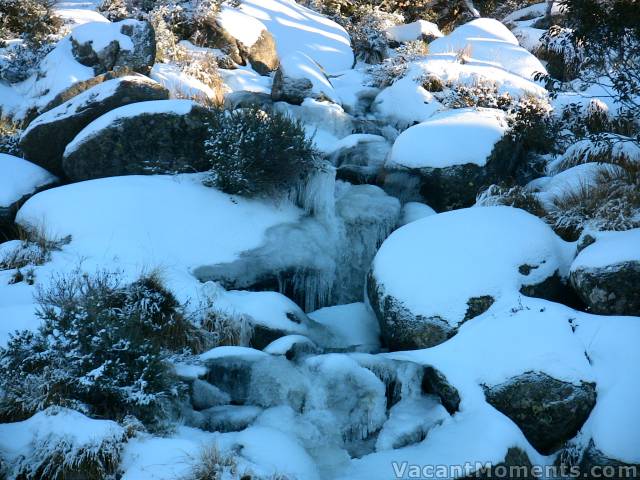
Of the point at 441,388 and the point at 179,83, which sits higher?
the point at 179,83

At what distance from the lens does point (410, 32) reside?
15.4 metres

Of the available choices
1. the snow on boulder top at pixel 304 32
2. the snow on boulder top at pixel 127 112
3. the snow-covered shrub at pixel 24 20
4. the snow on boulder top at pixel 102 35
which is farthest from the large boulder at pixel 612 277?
the snow-covered shrub at pixel 24 20

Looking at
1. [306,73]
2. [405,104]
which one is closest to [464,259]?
[405,104]

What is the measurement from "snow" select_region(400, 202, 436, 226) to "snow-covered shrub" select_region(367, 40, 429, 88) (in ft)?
14.2

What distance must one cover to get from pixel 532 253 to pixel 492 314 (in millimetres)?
993

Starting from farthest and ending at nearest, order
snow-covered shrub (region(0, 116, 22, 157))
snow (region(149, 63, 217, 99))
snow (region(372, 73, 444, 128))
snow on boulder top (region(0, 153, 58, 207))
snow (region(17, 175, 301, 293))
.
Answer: snow (region(372, 73, 444, 128)), snow (region(149, 63, 217, 99)), snow-covered shrub (region(0, 116, 22, 157)), snow on boulder top (region(0, 153, 58, 207)), snow (region(17, 175, 301, 293))

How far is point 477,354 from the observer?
575 centimetres

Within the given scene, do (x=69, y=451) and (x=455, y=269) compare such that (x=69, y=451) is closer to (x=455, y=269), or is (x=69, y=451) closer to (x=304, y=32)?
(x=455, y=269)

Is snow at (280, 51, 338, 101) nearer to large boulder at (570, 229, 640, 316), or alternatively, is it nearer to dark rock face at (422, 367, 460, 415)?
large boulder at (570, 229, 640, 316)

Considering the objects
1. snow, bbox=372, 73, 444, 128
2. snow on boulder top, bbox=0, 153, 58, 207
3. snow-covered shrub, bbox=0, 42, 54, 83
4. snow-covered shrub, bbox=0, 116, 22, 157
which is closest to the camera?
snow on boulder top, bbox=0, 153, 58, 207

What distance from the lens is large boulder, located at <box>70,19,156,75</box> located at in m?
11.2

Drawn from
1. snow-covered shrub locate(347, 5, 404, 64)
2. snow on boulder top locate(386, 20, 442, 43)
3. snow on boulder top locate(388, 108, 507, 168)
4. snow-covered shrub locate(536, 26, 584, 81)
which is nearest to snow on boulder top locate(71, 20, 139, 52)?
snow on boulder top locate(388, 108, 507, 168)

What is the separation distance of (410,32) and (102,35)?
6949 millimetres

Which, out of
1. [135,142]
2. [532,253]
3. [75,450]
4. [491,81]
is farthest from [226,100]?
[75,450]
